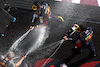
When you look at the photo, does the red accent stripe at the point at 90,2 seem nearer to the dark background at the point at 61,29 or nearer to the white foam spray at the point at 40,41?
the dark background at the point at 61,29

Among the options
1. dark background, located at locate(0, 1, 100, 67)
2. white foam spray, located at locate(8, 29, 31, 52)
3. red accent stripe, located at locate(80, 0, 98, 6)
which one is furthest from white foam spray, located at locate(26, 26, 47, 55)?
red accent stripe, located at locate(80, 0, 98, 6)

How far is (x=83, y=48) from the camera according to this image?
5.53 meters

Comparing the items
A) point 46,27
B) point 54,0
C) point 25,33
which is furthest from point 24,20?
point 54,0

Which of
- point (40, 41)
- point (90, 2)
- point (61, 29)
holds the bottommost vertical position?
point (40, 41)

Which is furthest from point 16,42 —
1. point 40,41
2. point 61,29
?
point 61,29

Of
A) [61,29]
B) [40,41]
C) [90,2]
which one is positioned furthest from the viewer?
[90,2]

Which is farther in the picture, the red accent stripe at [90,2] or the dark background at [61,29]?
the red accent stripe at [90,2]

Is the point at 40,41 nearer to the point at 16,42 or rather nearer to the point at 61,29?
the point at 16,42

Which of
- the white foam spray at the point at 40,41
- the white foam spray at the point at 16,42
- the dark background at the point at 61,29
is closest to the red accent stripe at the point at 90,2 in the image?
the dark background at the point at 61,29

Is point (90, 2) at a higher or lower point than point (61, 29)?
higher

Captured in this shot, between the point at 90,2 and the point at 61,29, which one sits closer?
the point at 61,29

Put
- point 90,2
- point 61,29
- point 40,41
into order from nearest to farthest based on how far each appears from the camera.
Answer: point 40,41
point 61,29
point 90,2

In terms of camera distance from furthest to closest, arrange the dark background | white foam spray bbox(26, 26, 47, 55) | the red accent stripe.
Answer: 1. the red accent stripe
2. white foam spray bbox(26, 26, 47, 55)
3. the dark background

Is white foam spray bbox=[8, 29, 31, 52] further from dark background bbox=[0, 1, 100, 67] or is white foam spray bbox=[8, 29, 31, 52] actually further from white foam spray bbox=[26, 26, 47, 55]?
white foam spray bbox=[26, 26, 47, 55]
